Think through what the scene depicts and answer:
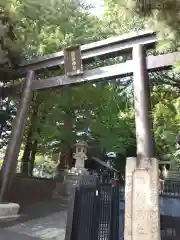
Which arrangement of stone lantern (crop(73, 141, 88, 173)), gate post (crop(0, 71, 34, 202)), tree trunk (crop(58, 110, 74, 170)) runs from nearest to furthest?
1. gate post (crop(0, 71, 34, 202))
2. tree trunk (crop(58, 110, 74, 170))
3. stone lantern (crop(73, 141, 88, 173))

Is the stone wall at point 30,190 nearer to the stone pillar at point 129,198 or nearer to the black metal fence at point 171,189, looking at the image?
the stone pillar at point 129,198

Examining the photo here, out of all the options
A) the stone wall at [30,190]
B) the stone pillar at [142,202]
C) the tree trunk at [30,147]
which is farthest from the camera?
the tree trunk at [30,147]

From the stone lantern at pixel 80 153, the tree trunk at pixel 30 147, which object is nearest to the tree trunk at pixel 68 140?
the stone lantern at pixel 80 153

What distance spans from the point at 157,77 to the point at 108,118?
6.23 metres

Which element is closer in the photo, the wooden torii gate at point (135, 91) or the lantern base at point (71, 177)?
the wooden torii gate at point (135, 91)

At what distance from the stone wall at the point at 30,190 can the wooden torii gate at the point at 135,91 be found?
11.0 ft

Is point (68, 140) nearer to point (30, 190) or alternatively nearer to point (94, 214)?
point (30, 190)

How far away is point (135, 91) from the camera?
23.2 feet

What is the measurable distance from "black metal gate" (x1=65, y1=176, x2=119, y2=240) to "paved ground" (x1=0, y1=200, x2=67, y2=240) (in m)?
1.58

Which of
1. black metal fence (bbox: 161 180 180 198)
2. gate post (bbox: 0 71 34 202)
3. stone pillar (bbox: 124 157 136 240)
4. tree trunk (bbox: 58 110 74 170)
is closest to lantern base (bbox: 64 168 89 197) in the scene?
tree trunk (bbox: 58 110 74 170)

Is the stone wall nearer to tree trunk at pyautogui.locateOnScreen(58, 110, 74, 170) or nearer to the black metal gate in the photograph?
tree trunk at pyautogui.locateOnScreen(58, 110, 74, 170)

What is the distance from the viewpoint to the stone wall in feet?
40.5

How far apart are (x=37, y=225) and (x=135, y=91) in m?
4.70

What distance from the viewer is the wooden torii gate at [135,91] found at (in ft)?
17.2
